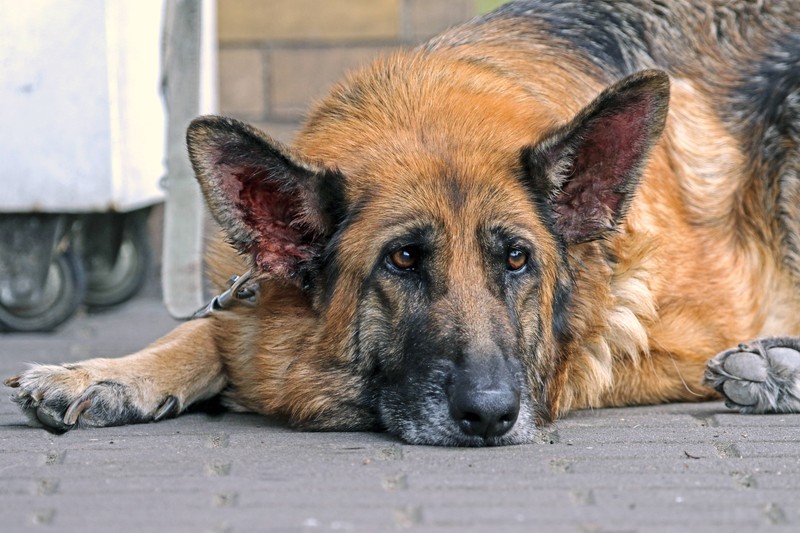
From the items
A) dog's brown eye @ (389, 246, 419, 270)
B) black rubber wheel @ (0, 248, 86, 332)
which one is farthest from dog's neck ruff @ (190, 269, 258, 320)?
black rubber wheel @ (0, 248, 86, 332)

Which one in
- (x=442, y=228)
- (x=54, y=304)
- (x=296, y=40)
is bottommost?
(x=54, y=304)

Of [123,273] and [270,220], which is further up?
[270,220]

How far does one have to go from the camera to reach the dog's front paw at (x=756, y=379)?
394cm

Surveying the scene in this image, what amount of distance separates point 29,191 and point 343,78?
Result: 222cm

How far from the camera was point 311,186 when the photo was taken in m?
3.52

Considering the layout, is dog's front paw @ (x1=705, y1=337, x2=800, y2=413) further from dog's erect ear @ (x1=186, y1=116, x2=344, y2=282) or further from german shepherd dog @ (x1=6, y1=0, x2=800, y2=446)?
dog's erect ear @ (x1=186, y1=116, x2=344, y2=282)

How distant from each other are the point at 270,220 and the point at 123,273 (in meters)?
3.20

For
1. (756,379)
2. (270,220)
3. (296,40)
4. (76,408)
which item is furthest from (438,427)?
(296,40)

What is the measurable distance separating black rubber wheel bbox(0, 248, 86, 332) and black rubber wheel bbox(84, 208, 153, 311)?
562 millimetres

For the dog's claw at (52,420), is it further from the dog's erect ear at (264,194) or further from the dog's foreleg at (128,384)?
the dog's erect ear at (264,194)

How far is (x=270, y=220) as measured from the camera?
3596 millimetres

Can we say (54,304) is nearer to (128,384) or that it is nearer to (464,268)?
(128,384)

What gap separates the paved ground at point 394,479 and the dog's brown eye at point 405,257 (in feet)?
1.76

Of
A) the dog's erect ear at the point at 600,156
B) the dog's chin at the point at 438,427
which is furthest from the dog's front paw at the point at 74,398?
the dog's erect ear at the point at 600,156
